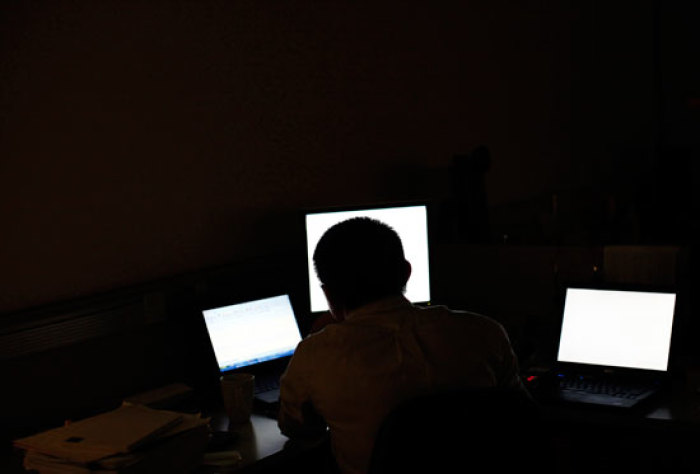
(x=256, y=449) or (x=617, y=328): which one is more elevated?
(x=617, y=328)

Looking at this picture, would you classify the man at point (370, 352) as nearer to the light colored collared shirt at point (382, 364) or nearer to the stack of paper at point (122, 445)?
the light colored collared shirt at point (382, 364)

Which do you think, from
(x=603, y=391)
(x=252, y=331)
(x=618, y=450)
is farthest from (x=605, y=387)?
(x=252, y=331)

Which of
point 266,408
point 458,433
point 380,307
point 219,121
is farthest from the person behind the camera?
point 219,121

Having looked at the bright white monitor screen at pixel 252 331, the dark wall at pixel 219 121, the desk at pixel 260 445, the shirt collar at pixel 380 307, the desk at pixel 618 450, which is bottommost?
the desk at pixel 618 450

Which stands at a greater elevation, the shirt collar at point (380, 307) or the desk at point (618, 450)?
the shirt collar at point (380, 307)

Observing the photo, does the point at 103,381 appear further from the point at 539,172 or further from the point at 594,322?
the point at 539,172

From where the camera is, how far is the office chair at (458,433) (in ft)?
5.16

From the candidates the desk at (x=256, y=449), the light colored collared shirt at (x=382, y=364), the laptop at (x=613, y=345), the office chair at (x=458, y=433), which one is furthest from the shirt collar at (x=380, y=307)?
the laptop at (x=613, y=345)

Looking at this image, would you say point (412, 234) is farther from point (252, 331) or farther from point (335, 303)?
point (335, 303)

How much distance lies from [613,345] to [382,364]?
3.64 feet

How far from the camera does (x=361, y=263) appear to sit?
195cm

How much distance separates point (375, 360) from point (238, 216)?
1304 millimetres

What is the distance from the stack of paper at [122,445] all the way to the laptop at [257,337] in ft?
1.79

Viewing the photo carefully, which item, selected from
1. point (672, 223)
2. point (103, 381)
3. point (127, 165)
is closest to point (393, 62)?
point (127, 165)
